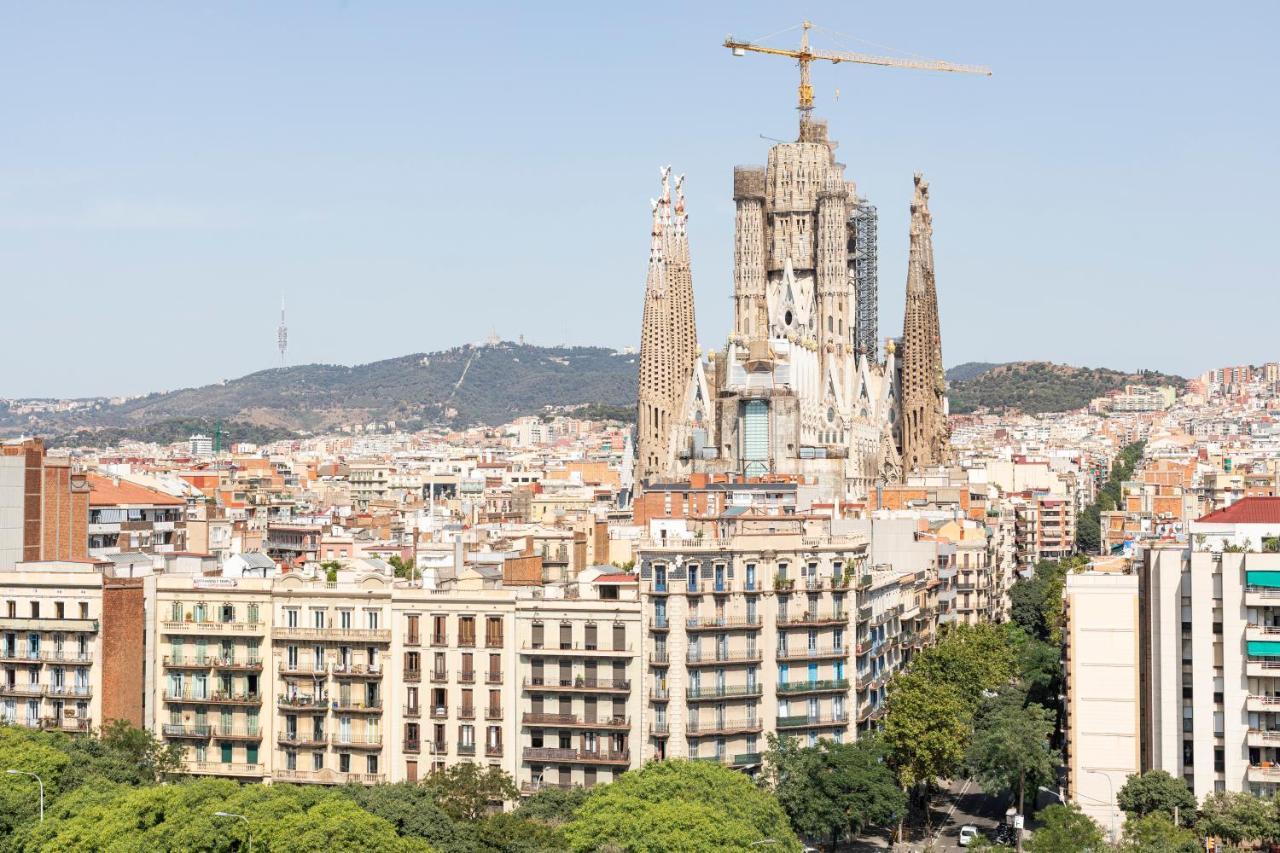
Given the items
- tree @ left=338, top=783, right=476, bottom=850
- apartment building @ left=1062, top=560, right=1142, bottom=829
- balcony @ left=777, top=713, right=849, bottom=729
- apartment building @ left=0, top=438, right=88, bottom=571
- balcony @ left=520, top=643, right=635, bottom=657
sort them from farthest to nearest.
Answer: apartment building @ left=0, top=438, right=88, bottom=571 < balcony @ left=777, top=713, right=849, bottom=729 < balcony @ left=520, top=643, right=635, bottom=657 < apartment building @ left=1062, top=560, right=1142, bottom=829 < tree @ left=338, top=783, right=476, bottom=850

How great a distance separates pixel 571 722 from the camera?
6281cm

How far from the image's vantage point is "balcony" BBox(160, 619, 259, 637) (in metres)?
65.7

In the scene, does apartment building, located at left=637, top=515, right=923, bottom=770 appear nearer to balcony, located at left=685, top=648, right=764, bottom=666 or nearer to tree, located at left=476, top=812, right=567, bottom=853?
balcony, located at left=685, top=648, right=764, bottom=666

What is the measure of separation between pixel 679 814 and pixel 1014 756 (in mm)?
16727

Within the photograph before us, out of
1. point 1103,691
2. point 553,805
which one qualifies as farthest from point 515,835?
point 1103,691

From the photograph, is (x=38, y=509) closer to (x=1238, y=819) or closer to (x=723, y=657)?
(x=723, y=657)

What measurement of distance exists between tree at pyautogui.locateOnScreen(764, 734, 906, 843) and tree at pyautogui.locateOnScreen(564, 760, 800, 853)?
14.3 feet

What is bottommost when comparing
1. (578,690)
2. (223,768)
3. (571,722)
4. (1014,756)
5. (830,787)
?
(830,787)

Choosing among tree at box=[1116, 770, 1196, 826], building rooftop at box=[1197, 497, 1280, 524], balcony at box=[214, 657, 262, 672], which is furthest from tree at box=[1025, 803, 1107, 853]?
balcony at box=[214, 657, 262, 672]

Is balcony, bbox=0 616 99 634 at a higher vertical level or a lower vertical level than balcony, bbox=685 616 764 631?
lower

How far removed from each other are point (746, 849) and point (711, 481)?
69.1 meters

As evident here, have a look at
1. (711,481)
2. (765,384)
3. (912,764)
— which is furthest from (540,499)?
(912,764)

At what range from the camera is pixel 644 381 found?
16050 cm

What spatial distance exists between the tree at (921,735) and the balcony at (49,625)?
23.9 meters
